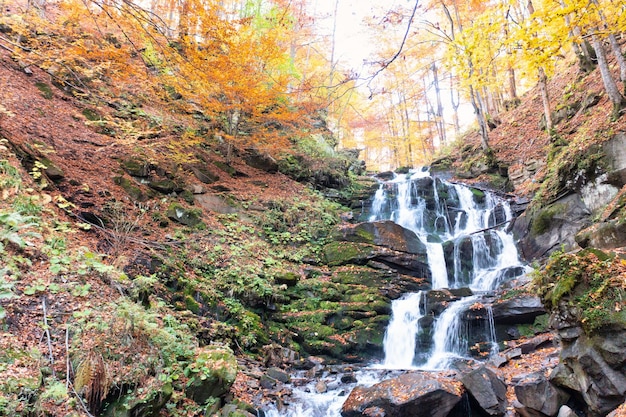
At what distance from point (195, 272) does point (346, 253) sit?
15.6 feet

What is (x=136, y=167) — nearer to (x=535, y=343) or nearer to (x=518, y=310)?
(x=518, y=310)

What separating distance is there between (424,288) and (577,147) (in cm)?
564

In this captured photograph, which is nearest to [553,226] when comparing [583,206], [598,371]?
[583,206]

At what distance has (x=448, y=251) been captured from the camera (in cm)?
1160

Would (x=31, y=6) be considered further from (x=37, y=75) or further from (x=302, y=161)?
(x=302, y=161)

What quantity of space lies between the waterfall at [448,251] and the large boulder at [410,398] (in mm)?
2313

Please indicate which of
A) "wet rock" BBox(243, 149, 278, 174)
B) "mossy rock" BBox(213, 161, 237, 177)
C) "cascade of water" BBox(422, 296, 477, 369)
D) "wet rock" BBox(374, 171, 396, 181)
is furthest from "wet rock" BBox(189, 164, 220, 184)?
"wet rock" BBox(374, 171, 396, 181)

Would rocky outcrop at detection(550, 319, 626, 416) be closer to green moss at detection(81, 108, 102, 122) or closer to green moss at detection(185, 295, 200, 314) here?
green moss at detection(185, 295, 200, 314)

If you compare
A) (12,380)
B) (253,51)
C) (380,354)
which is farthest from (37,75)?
(380,354)

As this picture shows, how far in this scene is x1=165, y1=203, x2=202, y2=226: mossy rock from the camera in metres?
9.22

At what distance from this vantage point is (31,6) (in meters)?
9.20

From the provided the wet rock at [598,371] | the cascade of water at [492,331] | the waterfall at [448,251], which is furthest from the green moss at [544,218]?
the wet rock at [598,371]

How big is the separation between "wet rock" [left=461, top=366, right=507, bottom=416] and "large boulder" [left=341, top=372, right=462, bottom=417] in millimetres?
186

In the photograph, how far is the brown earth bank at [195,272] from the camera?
159 inches
